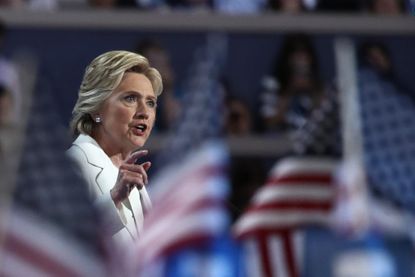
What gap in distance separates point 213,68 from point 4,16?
7832mm

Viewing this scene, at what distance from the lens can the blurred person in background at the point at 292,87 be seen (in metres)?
10.9

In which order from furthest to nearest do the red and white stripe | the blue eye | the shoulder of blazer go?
the blue eye → the shoulder of blazer → the red and white stripe

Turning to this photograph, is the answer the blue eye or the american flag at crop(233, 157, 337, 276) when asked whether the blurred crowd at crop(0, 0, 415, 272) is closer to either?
the blue eye

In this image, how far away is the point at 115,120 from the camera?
414cm

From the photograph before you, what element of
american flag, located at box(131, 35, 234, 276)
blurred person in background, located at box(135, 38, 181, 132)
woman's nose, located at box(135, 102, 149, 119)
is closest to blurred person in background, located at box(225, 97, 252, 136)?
blurred person in background, located at box(135, 38, 181, 132)

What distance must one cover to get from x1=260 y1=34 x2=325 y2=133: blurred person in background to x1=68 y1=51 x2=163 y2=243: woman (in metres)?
6.55

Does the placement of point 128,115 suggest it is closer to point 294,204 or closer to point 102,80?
point 102,80

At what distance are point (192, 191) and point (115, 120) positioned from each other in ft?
2.74

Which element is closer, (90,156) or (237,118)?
(90,156)

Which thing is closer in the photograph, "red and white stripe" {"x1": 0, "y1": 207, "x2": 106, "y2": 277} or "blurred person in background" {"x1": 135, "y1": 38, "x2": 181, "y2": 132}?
"red and white stripe" {"x1": 0, "y1": 207, "x2": 106, "y2": 277}

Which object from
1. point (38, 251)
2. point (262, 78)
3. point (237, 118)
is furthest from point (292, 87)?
point (38, 251)

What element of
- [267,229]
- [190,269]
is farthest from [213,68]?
[190,269]

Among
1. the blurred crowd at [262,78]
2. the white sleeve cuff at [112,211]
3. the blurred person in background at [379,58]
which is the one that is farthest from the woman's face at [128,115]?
the blurred person in background at [379,58]

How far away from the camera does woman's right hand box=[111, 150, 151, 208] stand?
375cm
